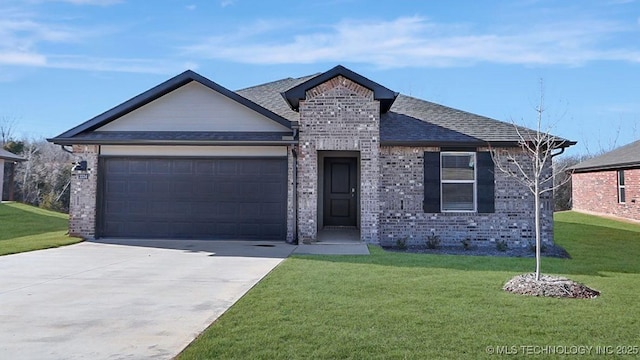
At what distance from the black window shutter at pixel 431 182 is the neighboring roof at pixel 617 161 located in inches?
405

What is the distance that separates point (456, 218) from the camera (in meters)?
11.6

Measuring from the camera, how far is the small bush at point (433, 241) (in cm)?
1127

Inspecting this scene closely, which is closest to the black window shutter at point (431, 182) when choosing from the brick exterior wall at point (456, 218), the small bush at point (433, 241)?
the brick exterior wall at point (456, 218)

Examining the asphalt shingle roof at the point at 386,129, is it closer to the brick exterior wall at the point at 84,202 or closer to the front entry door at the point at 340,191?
the brick exterior wall at the point at 84,202

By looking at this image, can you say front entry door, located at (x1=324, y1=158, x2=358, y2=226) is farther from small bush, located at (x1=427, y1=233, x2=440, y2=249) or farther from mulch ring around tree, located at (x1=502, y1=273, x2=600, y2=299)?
mulch ring around tree, located at (x1=502, y1=273, x2=600, y2=299)

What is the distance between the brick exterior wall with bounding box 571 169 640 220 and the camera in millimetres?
19438

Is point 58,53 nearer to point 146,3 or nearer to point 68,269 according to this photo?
point 146,3

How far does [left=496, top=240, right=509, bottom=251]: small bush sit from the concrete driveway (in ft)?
18.1

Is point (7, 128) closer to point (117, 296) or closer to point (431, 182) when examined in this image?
point (431, 182)

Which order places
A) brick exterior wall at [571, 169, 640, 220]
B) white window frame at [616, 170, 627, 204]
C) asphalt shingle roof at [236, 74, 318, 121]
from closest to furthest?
asphalt shingle roof at [236, 74, 318, 121] → brick exterior wall at [571, 169, 640, 220] → white window frame at [616, 170, 627, 204]

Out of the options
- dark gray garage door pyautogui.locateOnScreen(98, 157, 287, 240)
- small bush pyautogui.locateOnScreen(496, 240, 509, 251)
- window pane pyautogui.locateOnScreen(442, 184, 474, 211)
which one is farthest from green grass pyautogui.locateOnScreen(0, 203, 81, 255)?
small bush pyautogui.locateOnScreen(496, 240, 509, 251)

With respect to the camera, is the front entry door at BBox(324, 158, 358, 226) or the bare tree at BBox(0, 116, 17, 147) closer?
the front entry door at BBox(324, 158, 358, 226)

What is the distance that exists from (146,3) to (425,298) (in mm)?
10864

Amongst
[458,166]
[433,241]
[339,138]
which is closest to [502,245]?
[433,241]
